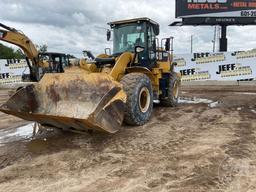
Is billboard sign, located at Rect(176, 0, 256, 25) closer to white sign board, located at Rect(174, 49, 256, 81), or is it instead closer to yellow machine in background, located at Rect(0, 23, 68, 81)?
white sign board, located at Rect(174, 49, 256, 81)

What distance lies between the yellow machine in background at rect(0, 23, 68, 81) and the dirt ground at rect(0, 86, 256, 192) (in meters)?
2.27

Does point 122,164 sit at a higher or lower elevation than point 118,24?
lower

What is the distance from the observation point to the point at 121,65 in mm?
9453

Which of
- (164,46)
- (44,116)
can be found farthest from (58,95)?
(164,46)

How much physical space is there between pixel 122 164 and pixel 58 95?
2.63 m

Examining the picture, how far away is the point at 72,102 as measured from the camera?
8.04 m

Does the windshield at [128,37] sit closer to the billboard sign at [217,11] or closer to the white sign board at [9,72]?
the white sign board at [9,72]

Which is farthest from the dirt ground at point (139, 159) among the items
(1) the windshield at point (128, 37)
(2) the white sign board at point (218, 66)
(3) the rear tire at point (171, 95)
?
(2) the white sign board at point (218, 66)

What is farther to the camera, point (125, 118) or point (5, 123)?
point (5, 123)

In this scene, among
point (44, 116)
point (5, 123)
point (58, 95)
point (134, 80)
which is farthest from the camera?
point (5, 123)

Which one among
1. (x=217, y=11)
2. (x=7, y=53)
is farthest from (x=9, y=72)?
(x=7, y=53)

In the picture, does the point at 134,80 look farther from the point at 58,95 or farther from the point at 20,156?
the point at 20,156

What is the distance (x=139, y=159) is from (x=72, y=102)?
7.35 feet

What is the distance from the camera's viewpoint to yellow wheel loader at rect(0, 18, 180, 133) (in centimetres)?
741
